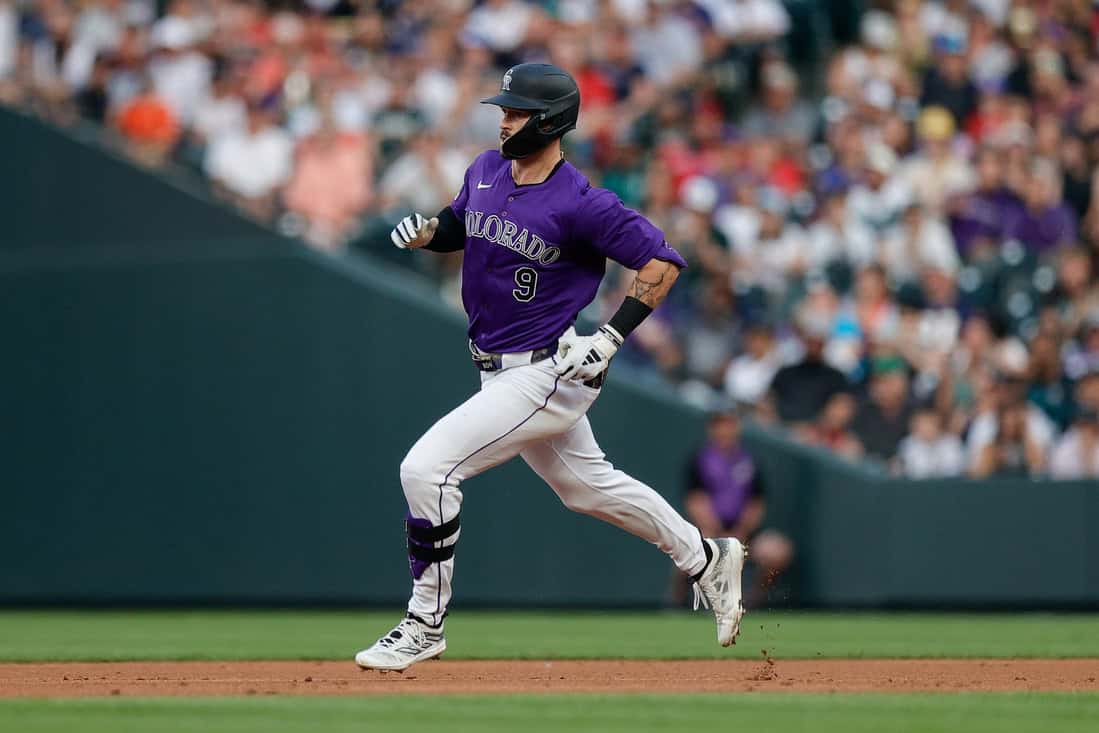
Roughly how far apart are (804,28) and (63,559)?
7659mm

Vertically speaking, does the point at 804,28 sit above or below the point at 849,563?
above

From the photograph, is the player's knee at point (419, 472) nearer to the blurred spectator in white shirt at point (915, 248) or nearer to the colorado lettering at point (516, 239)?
the colorado lettering at point (516, 239)

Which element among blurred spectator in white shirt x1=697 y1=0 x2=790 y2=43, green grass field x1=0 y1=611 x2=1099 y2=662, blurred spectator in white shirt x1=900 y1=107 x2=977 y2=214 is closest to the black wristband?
green grass field x1=0 y1=611 x2=1099 y2=662

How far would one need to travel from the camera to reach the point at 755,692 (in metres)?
6.93

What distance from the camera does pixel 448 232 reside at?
25.6ft

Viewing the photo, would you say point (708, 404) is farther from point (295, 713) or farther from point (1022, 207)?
point (295, 713)

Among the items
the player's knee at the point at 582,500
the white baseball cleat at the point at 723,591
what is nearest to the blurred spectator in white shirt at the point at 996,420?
the white baseball cleat at the point at 723,591

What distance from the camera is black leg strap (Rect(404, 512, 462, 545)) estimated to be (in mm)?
7309

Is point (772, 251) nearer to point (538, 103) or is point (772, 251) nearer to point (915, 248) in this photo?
point (915, 248)

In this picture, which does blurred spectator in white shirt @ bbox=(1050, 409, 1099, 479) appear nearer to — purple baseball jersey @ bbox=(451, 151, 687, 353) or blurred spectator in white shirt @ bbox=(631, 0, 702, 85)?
blurred spectator in white shirt @ bbox=(631, 0, 702, 85)

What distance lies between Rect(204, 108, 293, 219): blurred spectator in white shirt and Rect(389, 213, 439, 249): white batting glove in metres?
5.71

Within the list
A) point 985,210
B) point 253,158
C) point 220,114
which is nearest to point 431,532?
point 253,158

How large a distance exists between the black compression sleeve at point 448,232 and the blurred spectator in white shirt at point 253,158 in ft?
18.4

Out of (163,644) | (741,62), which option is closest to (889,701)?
(163,644)
